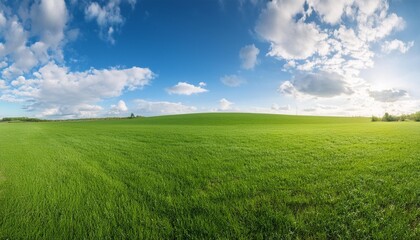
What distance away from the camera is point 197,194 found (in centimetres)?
623

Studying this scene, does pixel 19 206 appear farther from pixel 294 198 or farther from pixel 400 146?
pixel 400 146

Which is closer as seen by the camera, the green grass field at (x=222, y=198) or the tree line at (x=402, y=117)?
the green grass field at (x=222, y=198)

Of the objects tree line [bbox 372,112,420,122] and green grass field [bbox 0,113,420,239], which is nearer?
green grass field [bbox 0,113,420,239]

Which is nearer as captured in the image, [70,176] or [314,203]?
[314,203]

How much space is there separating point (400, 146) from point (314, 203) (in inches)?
385

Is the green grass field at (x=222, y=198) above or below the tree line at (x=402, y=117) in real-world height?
below

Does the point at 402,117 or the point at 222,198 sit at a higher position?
the point at 402,117

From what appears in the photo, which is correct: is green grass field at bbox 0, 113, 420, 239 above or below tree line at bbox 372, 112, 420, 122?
below

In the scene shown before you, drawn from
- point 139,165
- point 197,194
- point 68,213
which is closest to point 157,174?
point 139,165

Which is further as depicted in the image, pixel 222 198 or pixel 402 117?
pixel 402 117

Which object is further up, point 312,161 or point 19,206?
point 312,161

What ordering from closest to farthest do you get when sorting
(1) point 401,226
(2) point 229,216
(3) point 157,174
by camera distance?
(1) point 401,226 → (2) point 229,216 → (3) point 157,174

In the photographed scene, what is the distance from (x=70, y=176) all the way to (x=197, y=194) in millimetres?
5805

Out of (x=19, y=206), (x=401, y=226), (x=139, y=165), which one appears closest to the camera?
(x=401, y=226)
